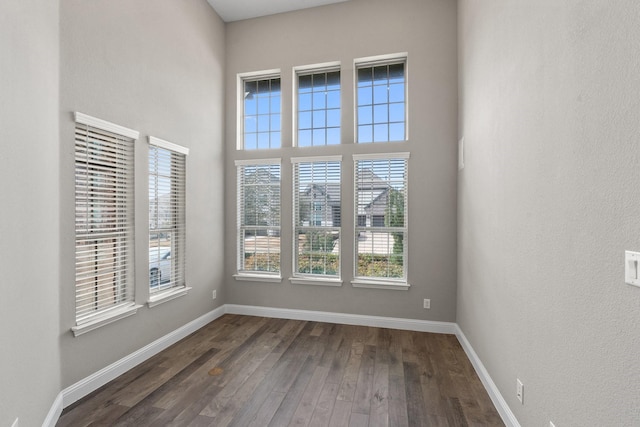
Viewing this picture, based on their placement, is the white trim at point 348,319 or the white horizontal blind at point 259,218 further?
the white horizontal blind at point 259,218

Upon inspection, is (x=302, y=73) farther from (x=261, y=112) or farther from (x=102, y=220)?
(x=102, y=220)

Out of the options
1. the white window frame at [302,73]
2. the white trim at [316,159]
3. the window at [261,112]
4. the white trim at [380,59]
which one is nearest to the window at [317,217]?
the white trim at [316,159]

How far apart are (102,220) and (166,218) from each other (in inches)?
30.4

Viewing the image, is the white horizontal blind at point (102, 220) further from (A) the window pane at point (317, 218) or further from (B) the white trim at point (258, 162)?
(A) the window pane at point (317, 218)

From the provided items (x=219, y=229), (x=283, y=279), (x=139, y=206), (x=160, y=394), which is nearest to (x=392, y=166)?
(x=283, y=279)

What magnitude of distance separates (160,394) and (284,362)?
1.05 meters

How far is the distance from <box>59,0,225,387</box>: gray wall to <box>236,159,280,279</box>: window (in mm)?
305

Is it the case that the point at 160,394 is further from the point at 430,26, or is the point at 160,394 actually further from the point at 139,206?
the point at 430,26

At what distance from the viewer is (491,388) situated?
2.29 meters

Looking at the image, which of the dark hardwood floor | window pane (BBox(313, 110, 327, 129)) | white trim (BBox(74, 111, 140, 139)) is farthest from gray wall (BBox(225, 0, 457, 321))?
white trim (BBox(74, 111, 140, 139))

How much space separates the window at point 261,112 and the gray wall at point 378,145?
18 centimetres

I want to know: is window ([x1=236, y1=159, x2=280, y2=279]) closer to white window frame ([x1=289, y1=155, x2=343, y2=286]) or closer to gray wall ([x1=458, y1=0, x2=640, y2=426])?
white window frame ([x1=289, y1=155, x2=343, y2=286])

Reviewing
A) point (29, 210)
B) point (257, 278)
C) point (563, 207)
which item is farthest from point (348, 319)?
point (29, 210)

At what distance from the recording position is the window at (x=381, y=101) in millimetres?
3893
